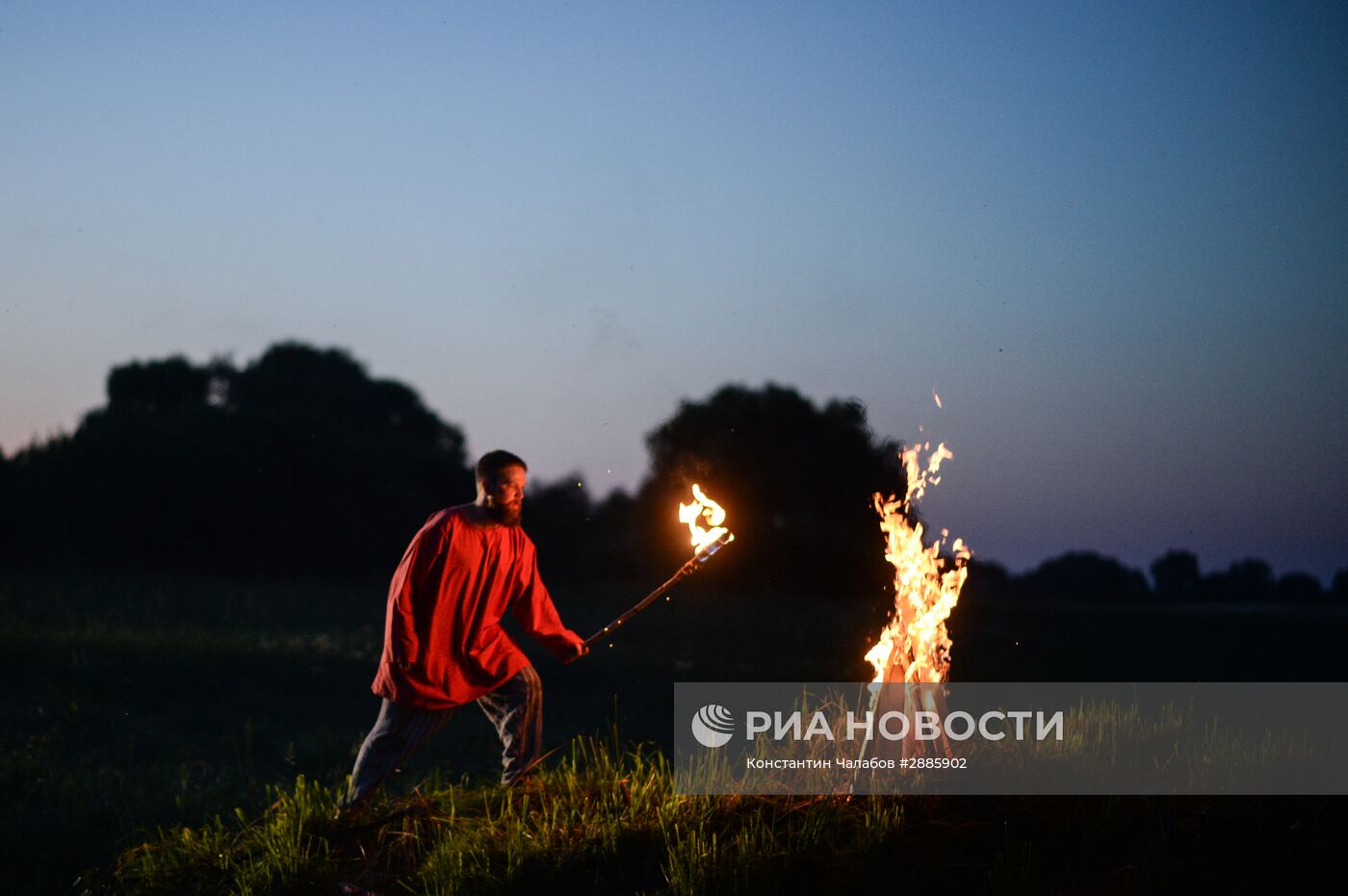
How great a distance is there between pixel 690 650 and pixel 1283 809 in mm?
13790

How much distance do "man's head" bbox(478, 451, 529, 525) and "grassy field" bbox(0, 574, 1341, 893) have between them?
1172 millimetres

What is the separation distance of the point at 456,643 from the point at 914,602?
8.03 feet

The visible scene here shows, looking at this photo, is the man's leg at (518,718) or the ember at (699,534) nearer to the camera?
the ember at (699,534)

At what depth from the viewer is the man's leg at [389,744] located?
7.06m

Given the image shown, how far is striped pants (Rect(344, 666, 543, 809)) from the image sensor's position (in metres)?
7.07

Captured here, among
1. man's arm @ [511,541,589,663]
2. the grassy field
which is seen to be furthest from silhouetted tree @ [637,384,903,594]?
man's arm @ [511,541,589,663]

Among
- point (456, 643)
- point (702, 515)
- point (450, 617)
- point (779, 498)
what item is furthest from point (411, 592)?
point (779, 498)

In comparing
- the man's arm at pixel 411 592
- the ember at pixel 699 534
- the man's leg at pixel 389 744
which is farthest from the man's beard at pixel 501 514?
the man's leg at pixel 389 744

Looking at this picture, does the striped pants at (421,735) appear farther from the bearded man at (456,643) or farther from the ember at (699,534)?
the ember at (699,534)

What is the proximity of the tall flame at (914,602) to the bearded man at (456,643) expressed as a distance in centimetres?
173

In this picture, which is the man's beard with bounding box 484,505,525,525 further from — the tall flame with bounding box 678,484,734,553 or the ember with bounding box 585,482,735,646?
the tall flame with bounding box 678,484,734,553

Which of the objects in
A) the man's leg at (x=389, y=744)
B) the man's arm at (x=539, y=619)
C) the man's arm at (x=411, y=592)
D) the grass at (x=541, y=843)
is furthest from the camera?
the man's arm at (x=539, y=619)

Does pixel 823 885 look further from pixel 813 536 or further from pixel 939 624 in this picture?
pixel 813 536

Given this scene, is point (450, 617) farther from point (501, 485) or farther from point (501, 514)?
point (501, 485)
